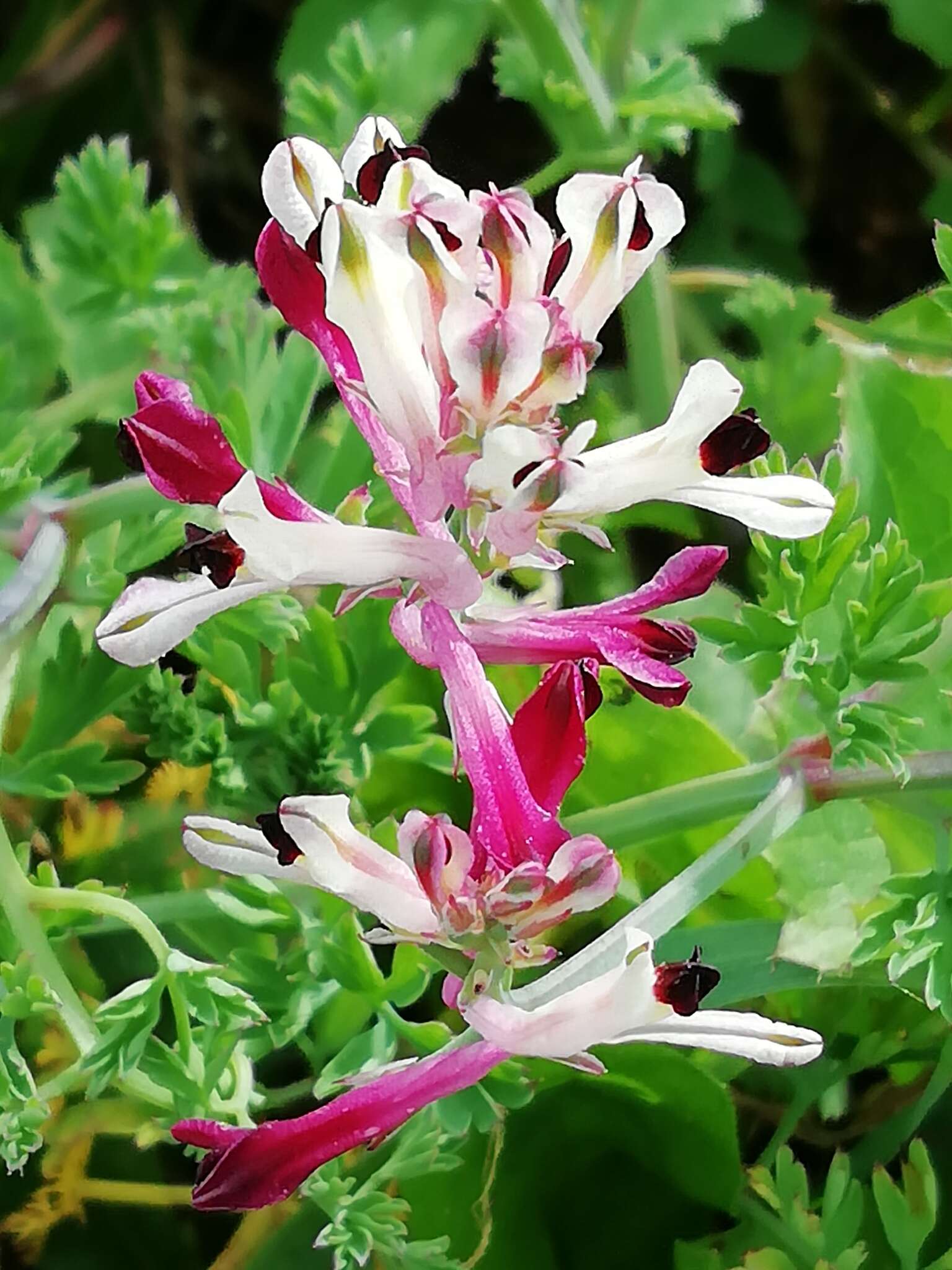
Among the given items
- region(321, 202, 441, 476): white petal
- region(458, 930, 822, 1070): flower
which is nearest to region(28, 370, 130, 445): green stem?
region(321, 202, 441, 476): white petal

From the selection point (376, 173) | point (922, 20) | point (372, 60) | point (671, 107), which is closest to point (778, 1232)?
point (376, 173)

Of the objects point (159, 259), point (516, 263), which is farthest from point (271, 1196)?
point (159, 259)

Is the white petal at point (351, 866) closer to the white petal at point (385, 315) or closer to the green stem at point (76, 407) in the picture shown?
the white petal at point (385, 315)

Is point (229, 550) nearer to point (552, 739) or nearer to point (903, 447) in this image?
point (552, 739)

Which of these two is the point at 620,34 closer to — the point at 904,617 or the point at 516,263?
the point at 904,617

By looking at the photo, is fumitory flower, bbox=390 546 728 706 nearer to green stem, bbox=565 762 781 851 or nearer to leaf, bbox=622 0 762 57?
green stem, bbox=565 762 781 851
